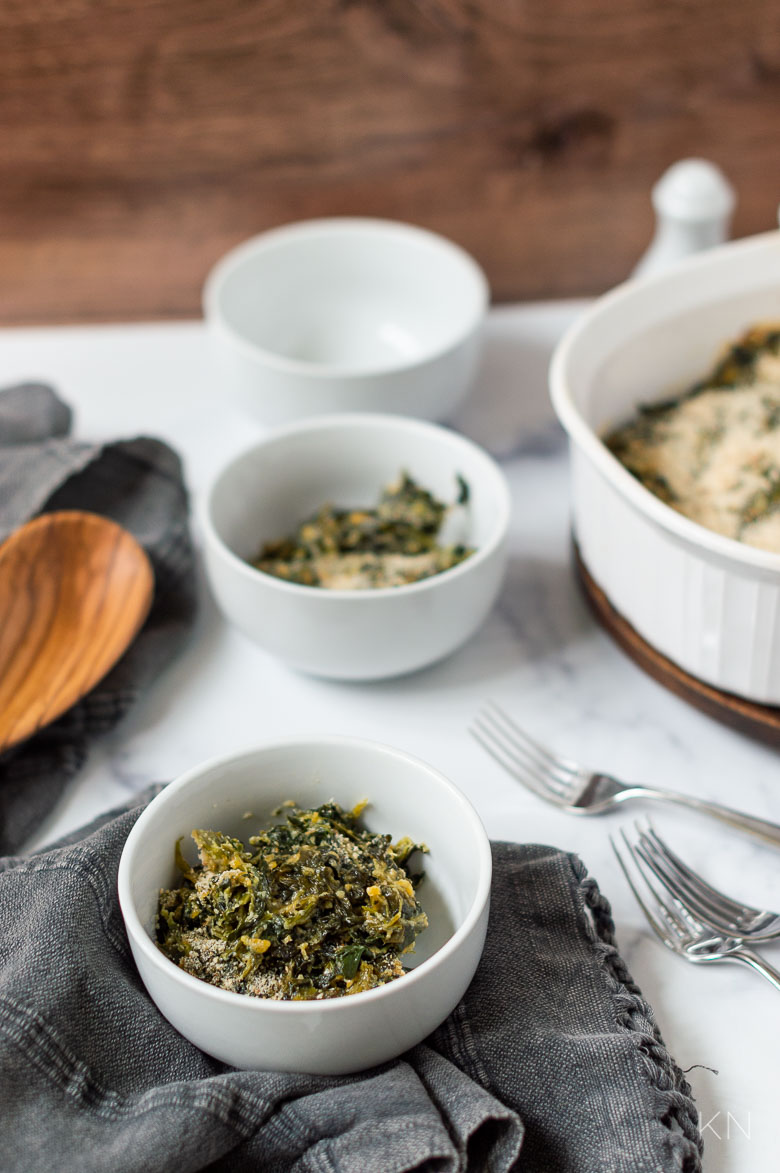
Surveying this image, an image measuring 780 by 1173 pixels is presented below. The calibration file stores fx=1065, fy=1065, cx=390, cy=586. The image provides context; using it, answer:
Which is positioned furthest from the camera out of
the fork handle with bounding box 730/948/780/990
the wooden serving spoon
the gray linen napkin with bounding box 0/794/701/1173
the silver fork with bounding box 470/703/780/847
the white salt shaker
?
the white salt shaker

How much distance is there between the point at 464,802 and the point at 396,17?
1.00 metres

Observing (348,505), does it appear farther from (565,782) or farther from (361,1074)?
(361,1074)

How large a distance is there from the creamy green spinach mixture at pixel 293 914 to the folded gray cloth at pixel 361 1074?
0.16 ft

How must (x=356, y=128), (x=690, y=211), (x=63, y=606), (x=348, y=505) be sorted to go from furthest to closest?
(x=356, y=128) → (x=690, y=211) → (x=348, y=505) → (x=63, y=606)

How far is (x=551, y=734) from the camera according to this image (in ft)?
2.91

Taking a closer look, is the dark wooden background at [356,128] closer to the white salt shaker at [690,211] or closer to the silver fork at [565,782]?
the white salt shaker at [690,211]

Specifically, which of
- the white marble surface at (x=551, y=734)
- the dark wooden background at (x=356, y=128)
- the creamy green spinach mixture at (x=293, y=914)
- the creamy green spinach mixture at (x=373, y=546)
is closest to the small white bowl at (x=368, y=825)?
the creamy green spinach mixture at (x=293, y=914)

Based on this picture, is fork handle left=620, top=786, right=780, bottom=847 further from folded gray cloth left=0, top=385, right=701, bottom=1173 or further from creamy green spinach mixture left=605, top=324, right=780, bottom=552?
creamy green spinach mixture left=605, top=324, right=780, bottom=552

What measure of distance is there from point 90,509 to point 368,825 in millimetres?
502

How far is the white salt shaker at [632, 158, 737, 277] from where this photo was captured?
1187 millimetres

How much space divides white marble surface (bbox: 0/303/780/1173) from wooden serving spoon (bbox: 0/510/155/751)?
6 cm

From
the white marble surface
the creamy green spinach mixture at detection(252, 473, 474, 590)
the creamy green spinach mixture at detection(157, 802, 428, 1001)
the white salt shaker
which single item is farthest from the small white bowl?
the white salt shaker

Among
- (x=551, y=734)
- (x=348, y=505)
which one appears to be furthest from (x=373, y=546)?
(x=551, y=734)

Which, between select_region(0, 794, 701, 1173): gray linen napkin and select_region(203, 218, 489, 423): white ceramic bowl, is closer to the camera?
select_region(0, 794, 701, 1173): gray linen napkin
